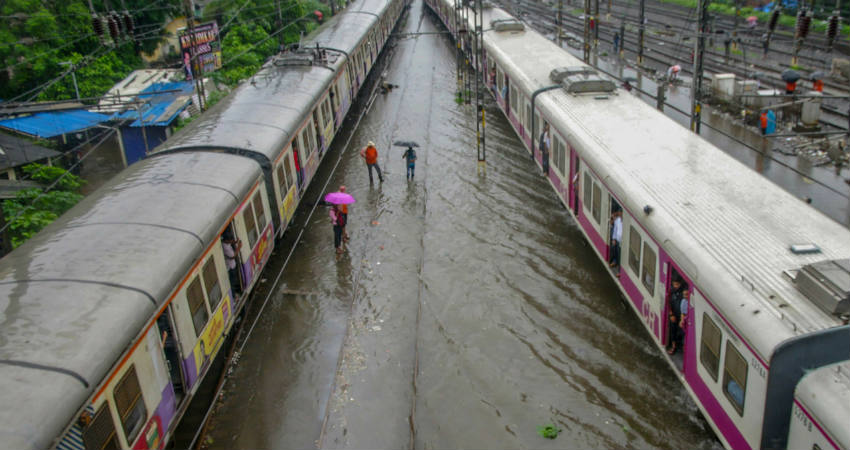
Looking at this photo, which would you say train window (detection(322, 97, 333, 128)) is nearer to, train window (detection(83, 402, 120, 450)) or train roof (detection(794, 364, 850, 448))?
train window (detection(83, 402, 120, 450))

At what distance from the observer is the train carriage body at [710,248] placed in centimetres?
650

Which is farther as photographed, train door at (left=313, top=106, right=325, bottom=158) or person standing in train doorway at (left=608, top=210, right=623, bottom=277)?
train door at (left=313, top=106, right=325, bottom=158)

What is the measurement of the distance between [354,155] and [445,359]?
1332cm

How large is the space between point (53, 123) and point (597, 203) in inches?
809

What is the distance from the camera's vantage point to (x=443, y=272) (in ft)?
47.1

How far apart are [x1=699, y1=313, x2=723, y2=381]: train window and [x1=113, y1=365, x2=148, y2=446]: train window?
6.58m

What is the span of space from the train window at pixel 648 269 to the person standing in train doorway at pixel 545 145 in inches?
272

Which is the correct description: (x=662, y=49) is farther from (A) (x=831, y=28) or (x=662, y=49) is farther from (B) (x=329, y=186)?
(B) (x=329, y=186)

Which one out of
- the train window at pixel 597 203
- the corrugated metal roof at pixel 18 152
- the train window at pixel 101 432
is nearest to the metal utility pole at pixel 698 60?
the train window at pixel 597 203

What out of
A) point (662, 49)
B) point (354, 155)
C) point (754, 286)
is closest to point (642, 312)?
point (754, 286)

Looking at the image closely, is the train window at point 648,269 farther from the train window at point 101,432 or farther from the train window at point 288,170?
the train window at point 288,170

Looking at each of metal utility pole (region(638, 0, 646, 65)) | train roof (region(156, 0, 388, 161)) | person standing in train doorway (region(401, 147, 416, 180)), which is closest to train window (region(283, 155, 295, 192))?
train roof (region(156, 0, 388, 161))

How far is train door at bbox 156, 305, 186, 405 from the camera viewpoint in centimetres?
848

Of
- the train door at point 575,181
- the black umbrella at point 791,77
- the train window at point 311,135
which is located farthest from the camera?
the black umbrella at point 791,77
